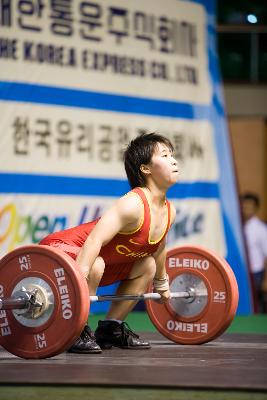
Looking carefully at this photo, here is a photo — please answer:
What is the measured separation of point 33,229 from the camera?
7352 millimetres

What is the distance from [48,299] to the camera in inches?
165

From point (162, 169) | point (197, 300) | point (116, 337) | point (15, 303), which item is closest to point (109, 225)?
point (162, 169)

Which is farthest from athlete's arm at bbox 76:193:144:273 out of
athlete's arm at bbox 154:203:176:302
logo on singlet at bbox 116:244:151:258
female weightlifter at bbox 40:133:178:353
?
athlete's arm at bbox 154:203:176:302

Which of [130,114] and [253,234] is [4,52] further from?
[253,234]

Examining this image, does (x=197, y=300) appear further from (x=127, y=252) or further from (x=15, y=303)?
(x=15, y=303)

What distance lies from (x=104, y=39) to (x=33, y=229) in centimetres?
163

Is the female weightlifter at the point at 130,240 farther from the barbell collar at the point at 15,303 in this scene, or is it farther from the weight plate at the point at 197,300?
the barbell collar at the point at 15,303

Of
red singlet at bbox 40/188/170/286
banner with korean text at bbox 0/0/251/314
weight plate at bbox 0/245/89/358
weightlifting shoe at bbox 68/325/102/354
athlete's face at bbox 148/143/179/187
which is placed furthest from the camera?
banner with korean text at bbox 0/0/251/314

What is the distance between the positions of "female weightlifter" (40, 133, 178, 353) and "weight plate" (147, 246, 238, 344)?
19 cm

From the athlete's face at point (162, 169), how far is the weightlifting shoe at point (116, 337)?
0.72 metres

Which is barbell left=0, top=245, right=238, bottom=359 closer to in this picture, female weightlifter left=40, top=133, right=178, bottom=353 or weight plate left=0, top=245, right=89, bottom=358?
weight plate left=0, top=245, right=89, bottom=358

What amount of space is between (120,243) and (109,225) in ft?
0.79

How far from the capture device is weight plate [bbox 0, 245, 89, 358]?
4090mm

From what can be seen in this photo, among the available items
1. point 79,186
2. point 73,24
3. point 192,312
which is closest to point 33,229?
point 79,186
